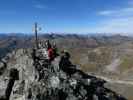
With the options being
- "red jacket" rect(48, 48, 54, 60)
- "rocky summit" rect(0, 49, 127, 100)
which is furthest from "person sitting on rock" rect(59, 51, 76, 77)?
"red jacket" rect(48, 48, 54, 60)

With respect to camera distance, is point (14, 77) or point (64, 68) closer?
point (14, 77)

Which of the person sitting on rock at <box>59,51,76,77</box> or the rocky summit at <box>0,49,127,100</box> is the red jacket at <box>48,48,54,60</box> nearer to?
the rocky summit at <box>0,49,127,100</box>

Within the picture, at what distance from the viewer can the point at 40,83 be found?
130 ft

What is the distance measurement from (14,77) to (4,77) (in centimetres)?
189

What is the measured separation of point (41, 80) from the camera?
133 feet

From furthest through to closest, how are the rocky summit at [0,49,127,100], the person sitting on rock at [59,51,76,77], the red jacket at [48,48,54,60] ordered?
the person sitting on rock at [59,51,76,77], the red jacket at [48,48,54,60], the rocky summit at [0,49,127,100]

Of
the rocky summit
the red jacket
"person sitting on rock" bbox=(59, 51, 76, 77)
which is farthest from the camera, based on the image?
"person sitting on rock" bbox=(59, 51, 76, 77)

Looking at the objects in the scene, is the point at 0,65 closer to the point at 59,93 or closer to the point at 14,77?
the point at 14,77

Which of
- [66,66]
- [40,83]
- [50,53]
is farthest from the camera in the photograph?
[66,66]

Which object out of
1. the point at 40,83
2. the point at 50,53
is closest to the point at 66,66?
the point at 50,53

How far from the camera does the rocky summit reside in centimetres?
3881

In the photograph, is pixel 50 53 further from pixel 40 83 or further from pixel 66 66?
pixel 40 83

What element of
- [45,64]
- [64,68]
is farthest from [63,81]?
[64,68]

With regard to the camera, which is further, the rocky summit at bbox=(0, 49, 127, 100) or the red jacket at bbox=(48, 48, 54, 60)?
the red jacket at bbox=(48, 48, 54, 60)
